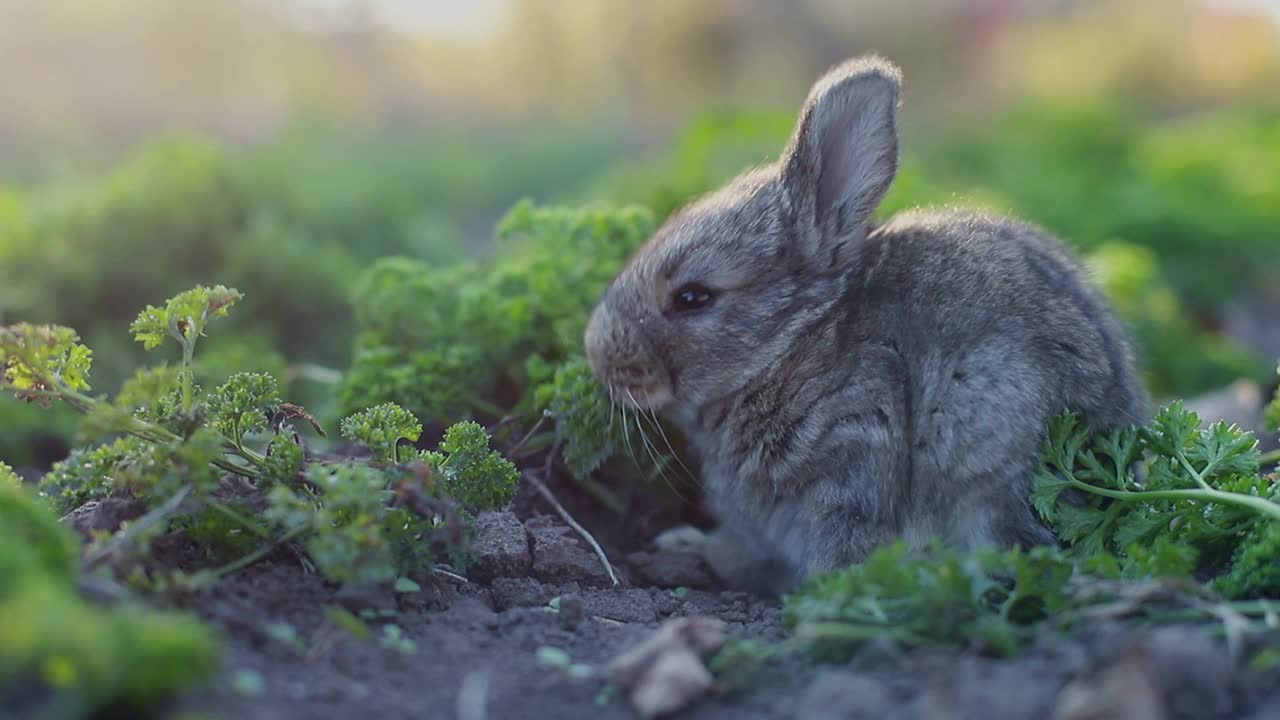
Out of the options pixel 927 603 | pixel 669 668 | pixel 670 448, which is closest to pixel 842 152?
pixel 670 448

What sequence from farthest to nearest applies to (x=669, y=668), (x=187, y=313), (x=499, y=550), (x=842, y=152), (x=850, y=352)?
1. (x=842, y=152)
2. (x=850, y=352)
3. (x=499, y=550)
4. (x=187, y=313)
5. (x=669, y=668)

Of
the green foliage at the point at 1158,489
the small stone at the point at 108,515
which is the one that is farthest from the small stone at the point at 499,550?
the green foliage at the point at 1158,489

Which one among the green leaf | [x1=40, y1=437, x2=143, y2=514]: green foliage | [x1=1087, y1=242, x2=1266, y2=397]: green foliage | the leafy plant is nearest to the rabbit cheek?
the leafy plant

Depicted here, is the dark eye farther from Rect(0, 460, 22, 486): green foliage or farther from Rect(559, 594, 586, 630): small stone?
Rect(0, 460, 22, 486): green foliage

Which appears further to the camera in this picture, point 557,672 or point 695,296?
point 695,296

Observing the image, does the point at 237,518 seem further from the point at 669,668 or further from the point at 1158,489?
the point at 1158,489

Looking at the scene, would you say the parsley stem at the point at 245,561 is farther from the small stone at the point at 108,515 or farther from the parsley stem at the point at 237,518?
the small stone at the point at 108,515

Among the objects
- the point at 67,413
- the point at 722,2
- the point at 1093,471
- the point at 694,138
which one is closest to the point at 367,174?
the point at 694,138
